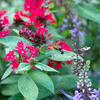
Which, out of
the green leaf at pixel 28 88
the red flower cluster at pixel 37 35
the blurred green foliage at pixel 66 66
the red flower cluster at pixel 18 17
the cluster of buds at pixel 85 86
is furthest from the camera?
the red flower cluster at pixel 18 17

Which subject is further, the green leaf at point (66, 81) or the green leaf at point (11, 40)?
the green leaf at point (66, 81)

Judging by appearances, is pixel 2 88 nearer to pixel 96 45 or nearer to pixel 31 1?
pixel 31 1

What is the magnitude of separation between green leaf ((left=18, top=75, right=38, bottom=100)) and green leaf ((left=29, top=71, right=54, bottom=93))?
33 millimetres

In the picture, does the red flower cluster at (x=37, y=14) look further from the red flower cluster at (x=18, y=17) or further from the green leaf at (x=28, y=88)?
the green leaf at (x=28, y=88)

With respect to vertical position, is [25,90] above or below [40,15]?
below

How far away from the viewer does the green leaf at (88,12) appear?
1.05 metres

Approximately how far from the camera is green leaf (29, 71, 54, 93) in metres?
0.80

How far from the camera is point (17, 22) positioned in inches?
46.4

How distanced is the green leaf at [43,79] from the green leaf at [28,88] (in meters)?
0.03

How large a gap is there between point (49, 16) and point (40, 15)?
59 millimetres

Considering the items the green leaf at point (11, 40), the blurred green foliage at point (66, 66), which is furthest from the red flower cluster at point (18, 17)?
the green leaf at point (11, 40)

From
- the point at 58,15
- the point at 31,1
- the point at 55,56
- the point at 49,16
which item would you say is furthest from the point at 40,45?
the point at 58,15

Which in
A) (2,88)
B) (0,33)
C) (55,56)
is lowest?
(2,88)

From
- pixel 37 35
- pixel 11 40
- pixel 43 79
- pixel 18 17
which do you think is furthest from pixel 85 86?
pixel 18 17
